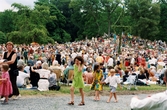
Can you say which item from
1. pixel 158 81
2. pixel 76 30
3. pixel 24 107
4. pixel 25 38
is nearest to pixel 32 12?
pixel 25 38

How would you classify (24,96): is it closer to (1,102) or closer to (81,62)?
(1,102)

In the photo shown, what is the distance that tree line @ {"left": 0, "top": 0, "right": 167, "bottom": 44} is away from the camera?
50.5 meters

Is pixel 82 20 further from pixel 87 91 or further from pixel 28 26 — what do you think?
pixel 87 91

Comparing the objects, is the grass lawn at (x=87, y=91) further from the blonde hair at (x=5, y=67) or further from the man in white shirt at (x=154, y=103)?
the man in white shirt at (x=154, y=103)

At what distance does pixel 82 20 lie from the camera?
7231 cm

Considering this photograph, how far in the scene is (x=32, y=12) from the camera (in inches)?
1986

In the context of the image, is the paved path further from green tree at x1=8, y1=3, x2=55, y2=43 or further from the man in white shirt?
green tree at x1=8, y1=3, x2=55, y2=43

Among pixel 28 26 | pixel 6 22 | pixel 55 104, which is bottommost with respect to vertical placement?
pixel 55 104

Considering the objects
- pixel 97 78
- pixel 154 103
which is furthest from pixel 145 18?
pixel 154 103

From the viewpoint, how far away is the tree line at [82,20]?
166 feet

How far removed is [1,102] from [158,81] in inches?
394

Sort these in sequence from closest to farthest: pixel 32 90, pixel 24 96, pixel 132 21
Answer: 1. pixel 24 96
2. pixel 32 90
3. pixel 132 21

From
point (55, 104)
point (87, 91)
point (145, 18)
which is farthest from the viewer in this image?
point (145, 18)

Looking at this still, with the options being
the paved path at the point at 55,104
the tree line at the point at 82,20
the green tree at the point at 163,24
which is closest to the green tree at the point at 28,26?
the tree line at the point at 82,20
